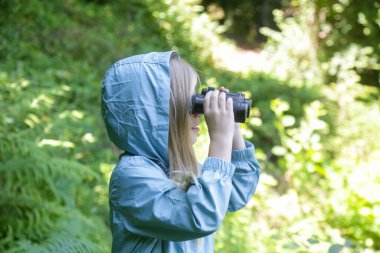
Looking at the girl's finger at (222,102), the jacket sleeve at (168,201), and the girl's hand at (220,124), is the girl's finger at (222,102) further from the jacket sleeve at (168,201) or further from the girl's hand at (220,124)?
the jacket sleeve at (168,201)

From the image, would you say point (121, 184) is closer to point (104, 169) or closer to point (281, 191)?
point (104, 169)

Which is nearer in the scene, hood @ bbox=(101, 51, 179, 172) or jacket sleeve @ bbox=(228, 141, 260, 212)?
hood @ bbox=(101, 51, 179, 172)

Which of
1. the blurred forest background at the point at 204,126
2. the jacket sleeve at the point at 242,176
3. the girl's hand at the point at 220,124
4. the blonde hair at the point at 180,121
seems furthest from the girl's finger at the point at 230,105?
the blurred forest background at the point at 204,126

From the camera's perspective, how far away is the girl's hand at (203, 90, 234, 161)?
64.3 inches

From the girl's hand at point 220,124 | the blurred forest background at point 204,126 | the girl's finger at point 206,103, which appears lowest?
the blurred forest background at point 204,126

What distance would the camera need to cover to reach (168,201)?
156cm

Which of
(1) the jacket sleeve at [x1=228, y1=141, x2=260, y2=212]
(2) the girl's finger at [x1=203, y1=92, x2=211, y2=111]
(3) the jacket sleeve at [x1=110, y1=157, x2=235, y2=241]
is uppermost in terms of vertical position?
(2) the girl's finger at [x1=203, y1=92, x2=211, y2=111]

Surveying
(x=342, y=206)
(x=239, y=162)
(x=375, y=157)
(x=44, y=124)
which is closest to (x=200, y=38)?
(x=375, y=157)

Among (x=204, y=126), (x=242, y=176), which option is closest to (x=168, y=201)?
(x=242, y=176)

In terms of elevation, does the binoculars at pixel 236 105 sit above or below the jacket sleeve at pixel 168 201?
above

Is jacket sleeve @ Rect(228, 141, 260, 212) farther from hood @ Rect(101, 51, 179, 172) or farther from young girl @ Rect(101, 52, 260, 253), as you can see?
hood @ Rect(101, 51, 179, 172)

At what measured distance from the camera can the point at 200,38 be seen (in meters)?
11.6

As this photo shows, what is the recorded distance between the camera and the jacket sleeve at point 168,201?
4.99 ft

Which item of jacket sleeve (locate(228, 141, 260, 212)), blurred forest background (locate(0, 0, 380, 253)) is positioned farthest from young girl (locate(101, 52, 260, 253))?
blurred forest background (locate(0, 0, 380, 253))
